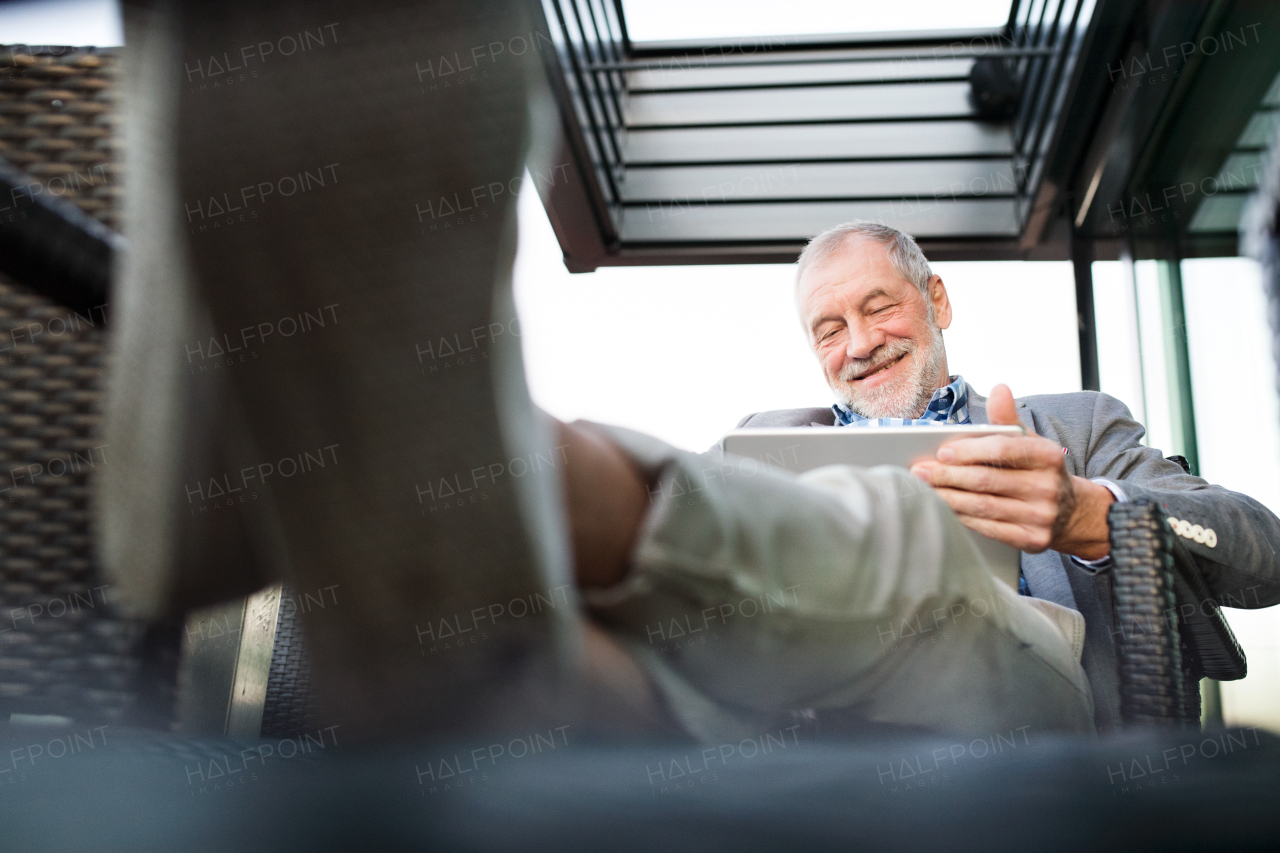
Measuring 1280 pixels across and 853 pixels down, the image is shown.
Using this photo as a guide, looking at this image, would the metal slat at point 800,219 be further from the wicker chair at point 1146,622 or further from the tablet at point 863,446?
the wicker chair at point 1146,622

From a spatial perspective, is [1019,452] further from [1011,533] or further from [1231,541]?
[1231,541]

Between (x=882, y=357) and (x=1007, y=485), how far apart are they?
1.09 meters

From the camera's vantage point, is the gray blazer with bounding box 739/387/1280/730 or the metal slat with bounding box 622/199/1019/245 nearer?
the gray blazer with bounding box 739/387/1280/730

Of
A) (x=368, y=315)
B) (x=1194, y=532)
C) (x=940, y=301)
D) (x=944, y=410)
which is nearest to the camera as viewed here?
(x=368, y=315)

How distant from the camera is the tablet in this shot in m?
0.84

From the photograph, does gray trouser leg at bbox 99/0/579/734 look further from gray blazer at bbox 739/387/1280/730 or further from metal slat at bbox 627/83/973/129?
metal slat at bbox 627/83/973/129

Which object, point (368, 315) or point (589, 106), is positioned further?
point (589, 106)

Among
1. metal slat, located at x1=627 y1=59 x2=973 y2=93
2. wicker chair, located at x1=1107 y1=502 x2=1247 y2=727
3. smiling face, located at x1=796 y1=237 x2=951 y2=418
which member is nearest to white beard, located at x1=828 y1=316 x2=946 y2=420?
smiling face, located at x1=796 y1=237 x2=951 y2=418

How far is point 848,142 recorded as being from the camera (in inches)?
114

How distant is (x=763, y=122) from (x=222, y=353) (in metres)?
2.76

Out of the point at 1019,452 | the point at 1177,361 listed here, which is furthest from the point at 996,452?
the point at 1177,361

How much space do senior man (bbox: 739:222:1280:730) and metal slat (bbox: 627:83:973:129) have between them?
1.10m

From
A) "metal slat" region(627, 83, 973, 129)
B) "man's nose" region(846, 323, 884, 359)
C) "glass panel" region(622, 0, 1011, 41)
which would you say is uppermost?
"glass panel" region(622, 0, 1011, 41)

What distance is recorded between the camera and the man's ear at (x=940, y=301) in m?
2.05
